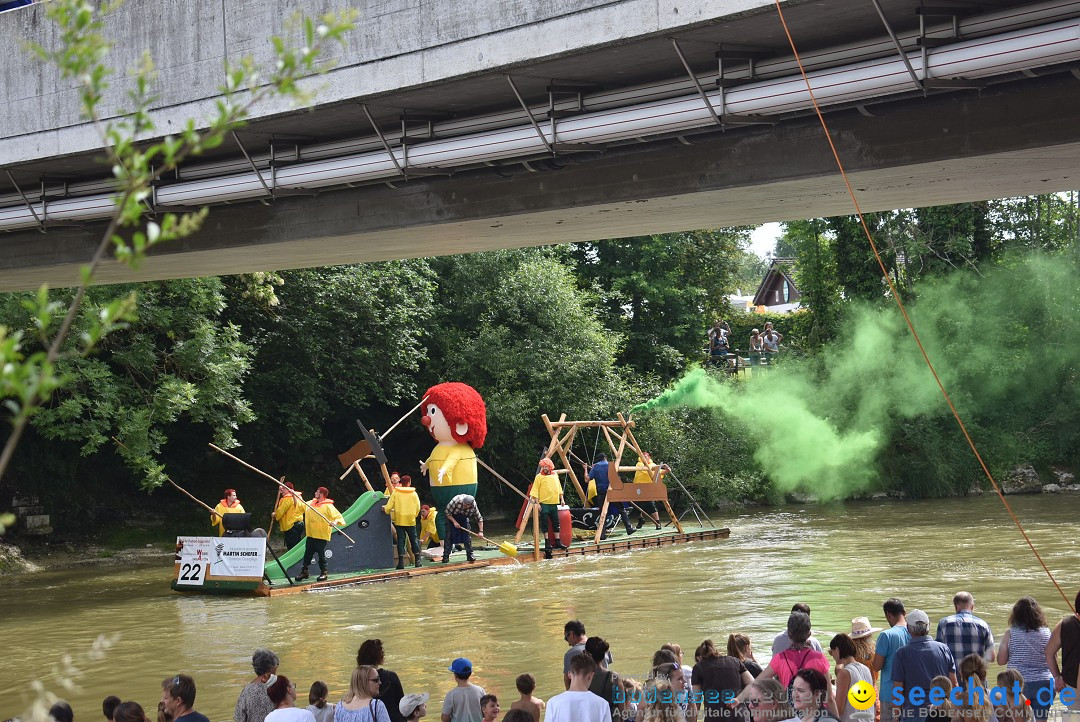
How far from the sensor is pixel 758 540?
2478 cm

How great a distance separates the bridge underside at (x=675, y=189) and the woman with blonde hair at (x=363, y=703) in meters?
6.01

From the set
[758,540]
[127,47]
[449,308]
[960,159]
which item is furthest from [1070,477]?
[127,47]

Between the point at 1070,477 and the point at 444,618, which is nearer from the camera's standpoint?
the point at 444,618

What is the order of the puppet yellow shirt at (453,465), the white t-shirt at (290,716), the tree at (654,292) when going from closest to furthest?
the white t-shirt at (290,716)
the puppet yellow shirt at (453,465)
the tree at (654,292)

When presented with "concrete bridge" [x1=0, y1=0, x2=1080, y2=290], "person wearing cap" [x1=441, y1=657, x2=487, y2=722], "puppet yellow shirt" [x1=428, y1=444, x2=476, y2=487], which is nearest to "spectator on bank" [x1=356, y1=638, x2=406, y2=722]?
"person wearing cap" [x1=441, y1=657, x2=487, y2=722]

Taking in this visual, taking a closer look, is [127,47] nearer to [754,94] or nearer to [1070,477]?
[754,94]

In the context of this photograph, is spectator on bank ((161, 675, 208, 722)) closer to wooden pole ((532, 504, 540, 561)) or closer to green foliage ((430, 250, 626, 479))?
wooden pole ((532, 504, 540, 561))

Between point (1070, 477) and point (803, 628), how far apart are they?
1245 inches

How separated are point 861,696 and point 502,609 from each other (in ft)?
30.6

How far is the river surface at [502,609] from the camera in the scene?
41.7 feet

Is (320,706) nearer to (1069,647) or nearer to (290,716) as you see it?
(290,716)

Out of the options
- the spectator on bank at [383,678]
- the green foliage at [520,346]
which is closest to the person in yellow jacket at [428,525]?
the green foliage at [520,346]

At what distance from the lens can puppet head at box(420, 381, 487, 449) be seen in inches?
844

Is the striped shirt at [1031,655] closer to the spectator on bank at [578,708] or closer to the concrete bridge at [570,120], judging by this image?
the spectator on bank at [578,708]
